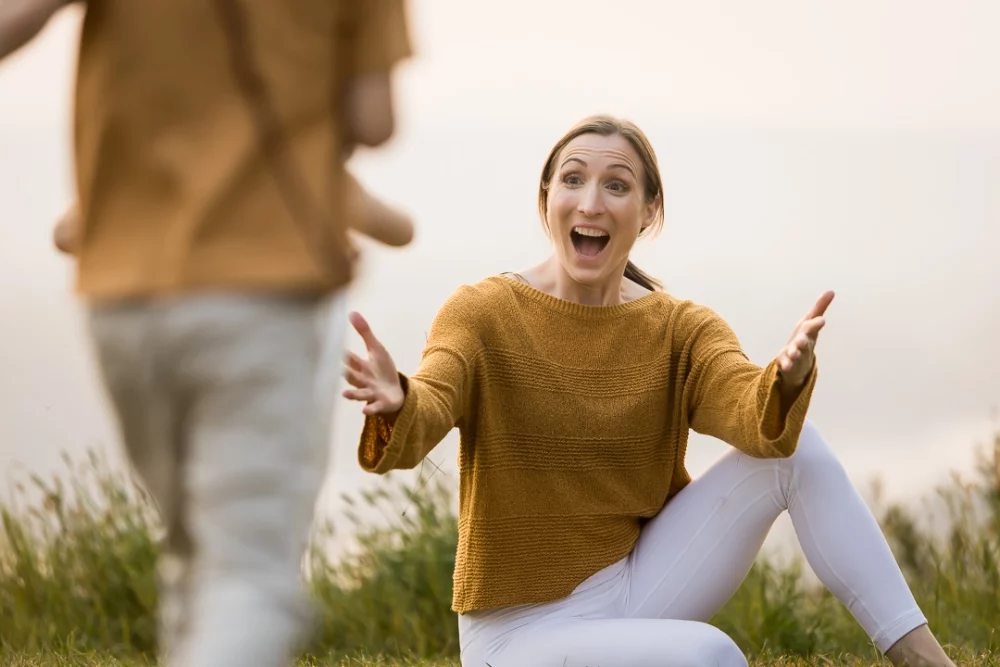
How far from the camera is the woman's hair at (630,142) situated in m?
3.43

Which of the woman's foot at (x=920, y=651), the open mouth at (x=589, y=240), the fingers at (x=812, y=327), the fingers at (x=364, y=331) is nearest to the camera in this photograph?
the fingers at (x=364, y=331)

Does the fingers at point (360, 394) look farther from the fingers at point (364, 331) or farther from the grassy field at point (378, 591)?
the grassy field at point (378, 591)

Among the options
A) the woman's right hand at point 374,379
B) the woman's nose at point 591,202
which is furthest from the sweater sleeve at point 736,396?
the woman's right hand at point 374,379

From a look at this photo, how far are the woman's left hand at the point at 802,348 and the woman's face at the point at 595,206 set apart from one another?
22.0 inches

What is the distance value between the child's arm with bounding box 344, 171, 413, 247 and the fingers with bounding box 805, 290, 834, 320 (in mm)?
1083

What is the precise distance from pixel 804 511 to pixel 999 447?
2318mm

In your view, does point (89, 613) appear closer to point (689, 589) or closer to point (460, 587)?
point (460, 587)

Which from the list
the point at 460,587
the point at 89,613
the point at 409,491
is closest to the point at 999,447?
the point at 409,491

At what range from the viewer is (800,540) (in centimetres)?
333

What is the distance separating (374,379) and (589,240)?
950mm

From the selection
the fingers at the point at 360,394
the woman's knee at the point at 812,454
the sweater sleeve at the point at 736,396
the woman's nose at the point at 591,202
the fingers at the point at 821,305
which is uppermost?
the woman's nose at the point at 591,202

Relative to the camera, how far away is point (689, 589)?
130 inches

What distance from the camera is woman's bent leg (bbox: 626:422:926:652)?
327cm

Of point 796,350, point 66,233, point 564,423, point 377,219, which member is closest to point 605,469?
point 564,423
